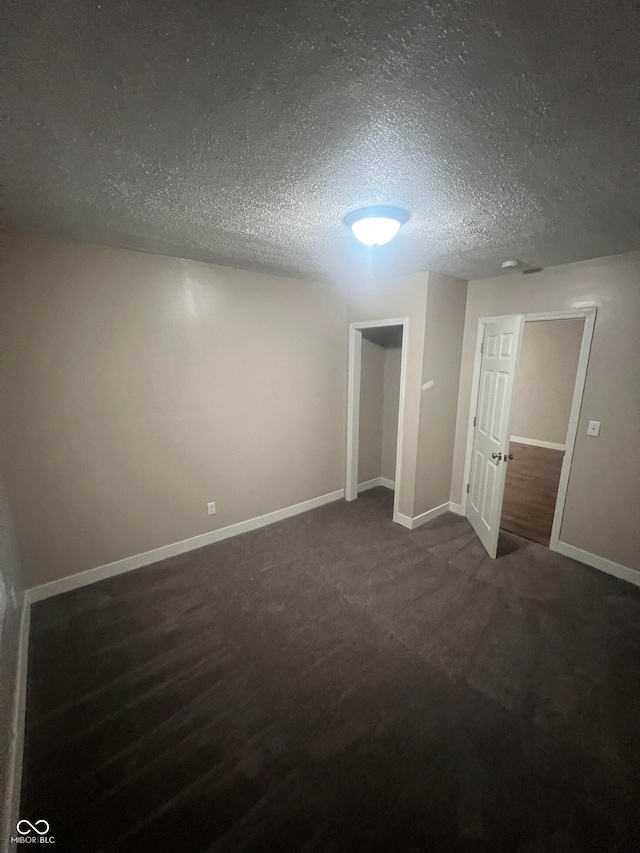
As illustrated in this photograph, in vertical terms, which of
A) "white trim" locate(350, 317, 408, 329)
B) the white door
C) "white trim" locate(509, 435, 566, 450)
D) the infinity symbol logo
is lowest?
the infinity symbol logo

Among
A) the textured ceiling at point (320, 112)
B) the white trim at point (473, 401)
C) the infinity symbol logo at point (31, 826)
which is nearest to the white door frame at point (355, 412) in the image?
the white trim at point (473, 401)

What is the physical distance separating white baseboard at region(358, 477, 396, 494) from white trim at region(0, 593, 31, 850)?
3294mm

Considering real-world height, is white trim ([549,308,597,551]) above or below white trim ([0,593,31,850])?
above

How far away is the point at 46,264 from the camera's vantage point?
2.11 meters

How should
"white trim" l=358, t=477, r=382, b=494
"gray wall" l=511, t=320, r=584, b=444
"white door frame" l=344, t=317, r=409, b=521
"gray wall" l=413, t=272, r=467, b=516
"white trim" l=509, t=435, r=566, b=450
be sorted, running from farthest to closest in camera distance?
"white trim" l=509, t=435, r=566, b=450 → "gray wall" l=511, t=320, r=584, b=444 → "white trim" l=358, t=477, r=382, b=494 → "white door frame" l=344, t=317, r=409, b=521 → "gray wall" l=413, t=272, r=467, b=516

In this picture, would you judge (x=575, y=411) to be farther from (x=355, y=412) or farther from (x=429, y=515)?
(x=355, y=412)

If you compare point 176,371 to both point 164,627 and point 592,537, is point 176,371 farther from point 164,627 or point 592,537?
point 592,537

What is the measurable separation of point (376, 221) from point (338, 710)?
2.48 metres

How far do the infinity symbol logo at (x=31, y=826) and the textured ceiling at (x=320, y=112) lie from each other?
96.6 inches

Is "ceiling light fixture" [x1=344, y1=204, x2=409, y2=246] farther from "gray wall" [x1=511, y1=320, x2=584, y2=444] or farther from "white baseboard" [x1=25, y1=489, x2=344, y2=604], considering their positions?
"gray wall" [x1=511, y1=320, x2=584, y2=444]

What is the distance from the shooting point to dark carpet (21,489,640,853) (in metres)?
1.26

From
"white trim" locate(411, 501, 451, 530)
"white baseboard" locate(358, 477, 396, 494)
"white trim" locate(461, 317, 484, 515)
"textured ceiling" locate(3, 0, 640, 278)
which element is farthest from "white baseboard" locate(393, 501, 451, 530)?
"textured ceiling" locate(3, 0, 640, 278)

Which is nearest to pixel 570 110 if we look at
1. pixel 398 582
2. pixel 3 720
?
pixel 398 582

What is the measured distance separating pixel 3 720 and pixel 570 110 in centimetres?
290
